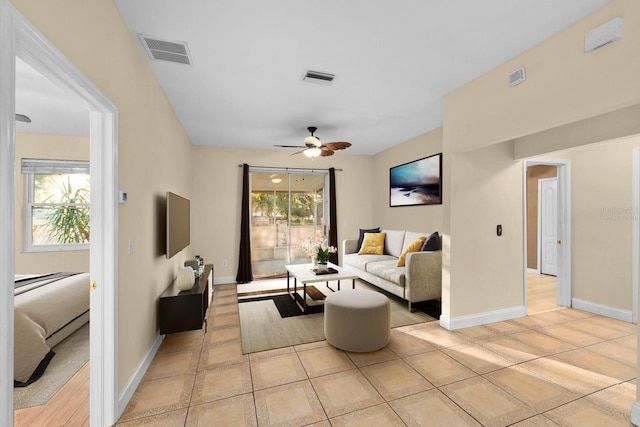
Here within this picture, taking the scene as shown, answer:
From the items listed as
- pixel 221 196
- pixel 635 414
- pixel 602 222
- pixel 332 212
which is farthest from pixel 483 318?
pixel 221 196

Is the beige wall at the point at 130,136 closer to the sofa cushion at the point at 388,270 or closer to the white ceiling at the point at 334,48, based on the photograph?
the white ceiling at the point at 334,48

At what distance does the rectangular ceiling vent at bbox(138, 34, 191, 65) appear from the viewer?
221 centimetres

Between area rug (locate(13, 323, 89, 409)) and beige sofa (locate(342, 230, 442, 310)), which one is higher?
beige sofa (locate(342, 230, 442, 310))

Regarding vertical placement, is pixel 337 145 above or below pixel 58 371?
above

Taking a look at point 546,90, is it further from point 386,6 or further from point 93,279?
point 93,279

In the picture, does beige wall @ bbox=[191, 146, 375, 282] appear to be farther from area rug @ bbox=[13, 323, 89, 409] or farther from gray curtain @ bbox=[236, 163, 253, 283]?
area rug @ bbox=[13, 323, 89, 409]

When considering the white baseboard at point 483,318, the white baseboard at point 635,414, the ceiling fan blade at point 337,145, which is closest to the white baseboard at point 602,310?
the white baseboard at point 483,318

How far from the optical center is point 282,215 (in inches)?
240

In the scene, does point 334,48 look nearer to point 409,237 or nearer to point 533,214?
point 409,237

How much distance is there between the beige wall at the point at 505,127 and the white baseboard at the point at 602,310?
0.10 m

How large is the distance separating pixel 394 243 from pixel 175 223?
3.75 metres

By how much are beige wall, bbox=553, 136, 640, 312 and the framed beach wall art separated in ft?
5.57

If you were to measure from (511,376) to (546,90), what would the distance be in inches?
92.5

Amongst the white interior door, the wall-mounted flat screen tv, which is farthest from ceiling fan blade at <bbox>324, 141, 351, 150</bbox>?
the white interior door
